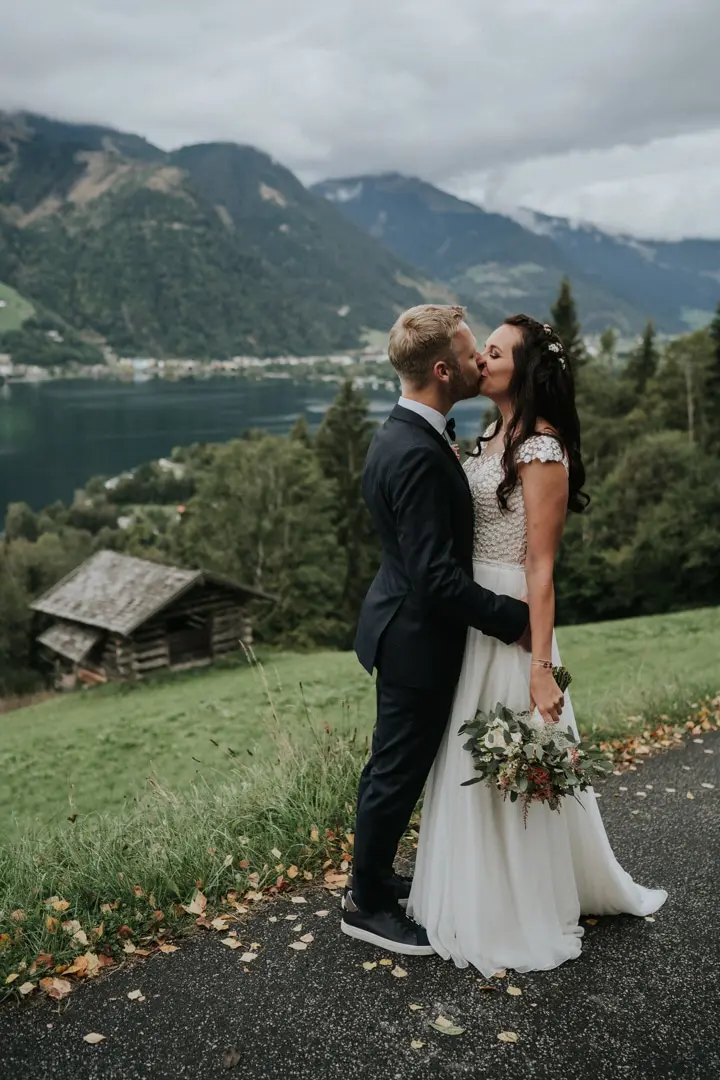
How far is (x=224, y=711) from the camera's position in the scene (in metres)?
17.3

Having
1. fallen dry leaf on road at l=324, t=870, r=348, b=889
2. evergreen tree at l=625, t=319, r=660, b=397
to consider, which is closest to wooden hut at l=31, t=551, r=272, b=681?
fallen dry leaf on road at l=324, t=870, r=348, b=889

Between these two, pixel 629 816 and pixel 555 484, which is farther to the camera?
pixel 629 816

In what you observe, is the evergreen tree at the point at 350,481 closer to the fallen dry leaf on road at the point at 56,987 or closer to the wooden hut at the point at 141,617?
the wooden hut at the point at 141,617

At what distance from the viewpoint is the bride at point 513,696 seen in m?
3.54

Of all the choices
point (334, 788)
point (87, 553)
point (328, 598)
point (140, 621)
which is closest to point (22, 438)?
point (87, 553)

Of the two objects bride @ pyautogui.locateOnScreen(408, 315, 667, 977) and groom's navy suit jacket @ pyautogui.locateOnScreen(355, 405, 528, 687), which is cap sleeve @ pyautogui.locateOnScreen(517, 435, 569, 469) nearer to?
bride @ pyautogui.locateOnScreen(408, 315, 667, 977)

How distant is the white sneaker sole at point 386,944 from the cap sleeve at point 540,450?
7.05 feet

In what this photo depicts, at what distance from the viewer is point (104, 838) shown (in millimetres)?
4680

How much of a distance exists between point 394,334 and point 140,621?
75.0 feet

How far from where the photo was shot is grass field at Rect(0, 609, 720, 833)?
9.42m

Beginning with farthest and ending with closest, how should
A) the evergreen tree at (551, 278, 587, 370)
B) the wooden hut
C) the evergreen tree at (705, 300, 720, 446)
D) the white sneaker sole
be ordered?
the evergreen tree at (551, 278, 587, 370)
the evergreen tree at (705, 300, 720, 446)
the wooden hut
the white sneaker sole

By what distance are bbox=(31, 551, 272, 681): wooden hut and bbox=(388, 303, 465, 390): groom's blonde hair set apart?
22616mm

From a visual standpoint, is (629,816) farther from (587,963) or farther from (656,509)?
(656,509)

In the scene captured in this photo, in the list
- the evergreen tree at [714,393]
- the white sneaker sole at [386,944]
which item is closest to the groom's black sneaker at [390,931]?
the white sneaker sole at [386,944]
